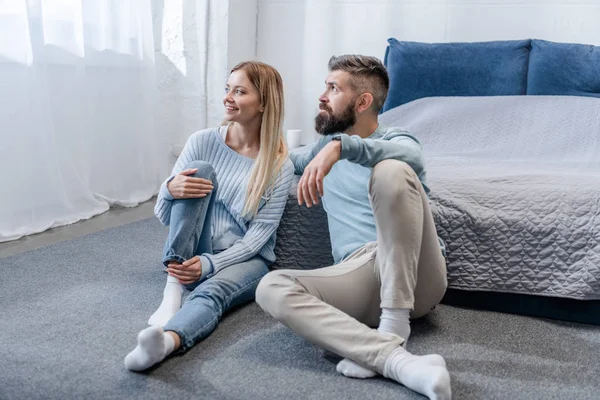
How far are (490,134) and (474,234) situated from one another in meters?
0.95

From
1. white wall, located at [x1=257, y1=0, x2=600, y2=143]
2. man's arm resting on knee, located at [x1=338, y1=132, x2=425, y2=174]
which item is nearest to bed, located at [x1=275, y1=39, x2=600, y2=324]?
white wall, located at [x1=257, y1=0, x2=600, y2=143]

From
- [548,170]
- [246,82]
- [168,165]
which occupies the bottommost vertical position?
[168,165]

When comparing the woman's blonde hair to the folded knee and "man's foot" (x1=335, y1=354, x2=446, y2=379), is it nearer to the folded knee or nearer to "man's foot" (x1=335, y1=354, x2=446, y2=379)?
the folded knee

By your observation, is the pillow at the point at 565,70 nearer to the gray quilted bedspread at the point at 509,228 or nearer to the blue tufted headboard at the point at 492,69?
the blue tufted headboard at the point at 492,69

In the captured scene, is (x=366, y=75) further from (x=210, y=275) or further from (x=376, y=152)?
(x=210, y=275)

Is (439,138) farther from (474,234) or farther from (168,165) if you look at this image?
(168,165)

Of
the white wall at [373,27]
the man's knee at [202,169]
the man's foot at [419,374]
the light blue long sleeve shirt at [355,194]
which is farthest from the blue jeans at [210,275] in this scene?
the white wall at [373,27]

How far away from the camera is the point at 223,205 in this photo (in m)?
1.99

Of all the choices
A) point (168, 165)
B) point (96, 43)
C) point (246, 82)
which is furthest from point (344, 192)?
point (168, 165)

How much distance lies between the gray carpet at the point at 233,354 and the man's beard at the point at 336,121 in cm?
53

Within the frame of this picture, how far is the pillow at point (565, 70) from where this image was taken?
301 centimetres

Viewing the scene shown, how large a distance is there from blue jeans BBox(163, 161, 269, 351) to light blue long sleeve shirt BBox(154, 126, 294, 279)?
0.04 meters

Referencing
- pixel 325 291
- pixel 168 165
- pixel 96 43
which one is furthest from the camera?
pixel 168 165

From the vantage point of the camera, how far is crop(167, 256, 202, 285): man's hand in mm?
1835
